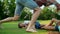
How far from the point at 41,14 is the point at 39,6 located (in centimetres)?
13

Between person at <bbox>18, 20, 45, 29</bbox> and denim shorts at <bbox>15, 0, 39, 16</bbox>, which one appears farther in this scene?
person at <bbox>18, 20, 45, 29</bbox>

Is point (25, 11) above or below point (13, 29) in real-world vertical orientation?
above

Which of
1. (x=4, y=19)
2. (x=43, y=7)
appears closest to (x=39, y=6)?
(x=43, y=7)

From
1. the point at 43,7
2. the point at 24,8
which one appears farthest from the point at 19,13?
the point at 43,7

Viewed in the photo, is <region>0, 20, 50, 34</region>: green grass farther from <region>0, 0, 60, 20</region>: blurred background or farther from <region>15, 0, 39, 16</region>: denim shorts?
<region>15, 0, 39, 16</region>: denim shorts

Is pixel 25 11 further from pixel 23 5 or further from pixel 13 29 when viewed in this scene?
pixel 13 29

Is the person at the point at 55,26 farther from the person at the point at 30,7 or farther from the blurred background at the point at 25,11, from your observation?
the person at the point at 30,7

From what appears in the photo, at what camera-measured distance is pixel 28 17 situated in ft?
13.9

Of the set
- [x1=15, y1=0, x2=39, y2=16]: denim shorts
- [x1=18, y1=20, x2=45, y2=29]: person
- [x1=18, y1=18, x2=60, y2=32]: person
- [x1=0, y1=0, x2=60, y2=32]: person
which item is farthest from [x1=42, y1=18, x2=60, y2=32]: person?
[x1=15, y1=0, x2=39, y2=16]: denim shorts

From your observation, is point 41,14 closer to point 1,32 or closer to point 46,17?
point 46,17

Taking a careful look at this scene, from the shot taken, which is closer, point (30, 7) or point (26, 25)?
point (30, 7)

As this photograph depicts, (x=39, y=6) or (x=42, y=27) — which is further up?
(x=39, y=6)

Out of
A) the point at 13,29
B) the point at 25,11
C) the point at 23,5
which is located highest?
the point at 23,5

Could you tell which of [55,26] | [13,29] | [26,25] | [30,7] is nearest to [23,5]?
[30,7]
